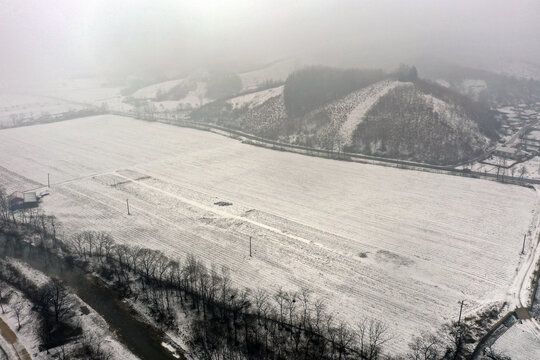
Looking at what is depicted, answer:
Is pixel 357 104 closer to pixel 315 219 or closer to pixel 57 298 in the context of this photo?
pixel 315 219

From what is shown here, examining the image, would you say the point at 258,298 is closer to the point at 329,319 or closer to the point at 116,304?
the point at 329,319

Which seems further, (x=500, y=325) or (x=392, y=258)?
(x=392, y=258)

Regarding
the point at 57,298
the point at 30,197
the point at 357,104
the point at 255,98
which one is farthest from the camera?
the point at 255,98

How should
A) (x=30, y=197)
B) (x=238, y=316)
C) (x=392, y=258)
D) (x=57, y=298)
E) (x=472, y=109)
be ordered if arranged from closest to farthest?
1. (x=238, y=316)
2. (x=57, y=298)
3. (x=392, y=258)
4. (x=30, y=197)
5. (x=472, y=109)

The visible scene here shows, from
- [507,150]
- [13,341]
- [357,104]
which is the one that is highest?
[357,104]

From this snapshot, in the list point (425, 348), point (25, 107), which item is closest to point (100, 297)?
point (425, 348)

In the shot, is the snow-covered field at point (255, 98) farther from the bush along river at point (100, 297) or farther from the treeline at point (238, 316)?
the treeline at point (238, 316)

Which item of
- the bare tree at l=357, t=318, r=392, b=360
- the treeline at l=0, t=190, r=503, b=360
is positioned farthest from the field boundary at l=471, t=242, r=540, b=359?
the bare tree at l=357, t=318, r=392, b=360

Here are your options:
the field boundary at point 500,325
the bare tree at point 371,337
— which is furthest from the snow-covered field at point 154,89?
the field boundary at point 500,325
